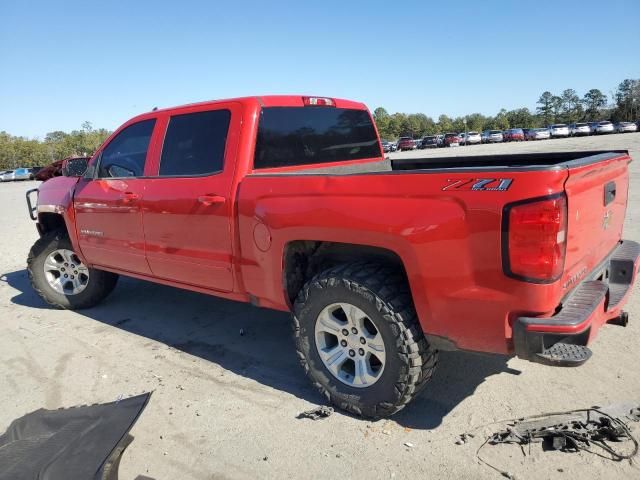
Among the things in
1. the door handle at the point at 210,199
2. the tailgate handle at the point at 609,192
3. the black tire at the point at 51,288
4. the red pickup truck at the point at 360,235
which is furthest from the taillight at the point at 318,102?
the black tire at the point at 51,288

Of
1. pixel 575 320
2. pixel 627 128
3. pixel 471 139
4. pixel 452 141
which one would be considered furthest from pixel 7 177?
pixel 627 128

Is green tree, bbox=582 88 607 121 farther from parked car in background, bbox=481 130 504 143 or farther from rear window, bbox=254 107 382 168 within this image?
rear window, bbox=254 107 382 168

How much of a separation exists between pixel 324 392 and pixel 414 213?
137cm

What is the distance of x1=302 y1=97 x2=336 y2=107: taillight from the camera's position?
13.9ft

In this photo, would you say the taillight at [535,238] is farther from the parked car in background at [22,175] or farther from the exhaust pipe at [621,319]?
the parked car in background at [22,175]

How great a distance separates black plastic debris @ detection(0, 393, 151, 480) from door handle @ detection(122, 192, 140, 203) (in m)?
1.84

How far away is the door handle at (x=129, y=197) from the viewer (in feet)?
14.1

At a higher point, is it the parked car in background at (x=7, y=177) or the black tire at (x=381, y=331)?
the parked car in background at (x=7, y=177)

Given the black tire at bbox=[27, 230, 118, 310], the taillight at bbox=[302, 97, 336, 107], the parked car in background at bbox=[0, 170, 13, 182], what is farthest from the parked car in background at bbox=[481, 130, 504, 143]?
the black tire at bbox=[27, 230, 118, 310]

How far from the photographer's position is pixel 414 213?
8.62 feet

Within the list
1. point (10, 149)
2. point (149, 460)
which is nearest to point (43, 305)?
point (149, 460)

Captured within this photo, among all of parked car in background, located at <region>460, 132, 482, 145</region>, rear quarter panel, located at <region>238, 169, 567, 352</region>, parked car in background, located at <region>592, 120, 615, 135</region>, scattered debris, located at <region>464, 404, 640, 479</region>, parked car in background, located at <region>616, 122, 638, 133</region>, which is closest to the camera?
rear quarter panel, located at <region>238, 169, 567, 352</region>

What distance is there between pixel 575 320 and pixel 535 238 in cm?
46

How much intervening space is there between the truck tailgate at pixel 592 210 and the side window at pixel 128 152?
339cm
